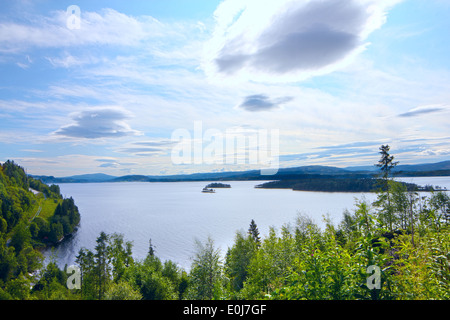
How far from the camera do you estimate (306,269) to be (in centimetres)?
662

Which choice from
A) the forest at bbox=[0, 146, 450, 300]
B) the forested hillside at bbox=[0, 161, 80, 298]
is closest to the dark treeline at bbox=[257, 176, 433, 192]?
the forest at bbox=[0, 146, 450, 300]

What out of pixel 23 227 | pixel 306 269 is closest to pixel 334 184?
pixel 23 227

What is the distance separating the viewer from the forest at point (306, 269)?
19.2ft

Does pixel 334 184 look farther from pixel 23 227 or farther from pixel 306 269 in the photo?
pixel 306 269

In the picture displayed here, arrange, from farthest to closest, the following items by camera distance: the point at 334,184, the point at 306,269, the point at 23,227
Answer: the point at 334,184 < the point at 23,227 < the point at 306,269

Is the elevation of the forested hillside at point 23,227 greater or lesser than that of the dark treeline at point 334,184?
lesser

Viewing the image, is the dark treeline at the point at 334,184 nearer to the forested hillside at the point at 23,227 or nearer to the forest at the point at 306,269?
the forest at the point at 306,269

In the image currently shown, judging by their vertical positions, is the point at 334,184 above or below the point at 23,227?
above

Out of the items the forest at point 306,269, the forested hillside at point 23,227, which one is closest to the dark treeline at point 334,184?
the forest at point 306,269

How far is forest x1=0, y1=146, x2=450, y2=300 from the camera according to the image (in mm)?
5852

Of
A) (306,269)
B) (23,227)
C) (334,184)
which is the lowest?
(23,227)

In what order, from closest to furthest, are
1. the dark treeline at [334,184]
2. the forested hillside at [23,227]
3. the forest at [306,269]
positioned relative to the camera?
the forest at [306,269] < the forested hillside at [23,227] < the dark treeline at [334,184]

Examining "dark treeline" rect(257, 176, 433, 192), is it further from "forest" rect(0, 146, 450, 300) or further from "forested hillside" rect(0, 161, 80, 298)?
"forested hillside" rect(0, 161, 80, 298)
